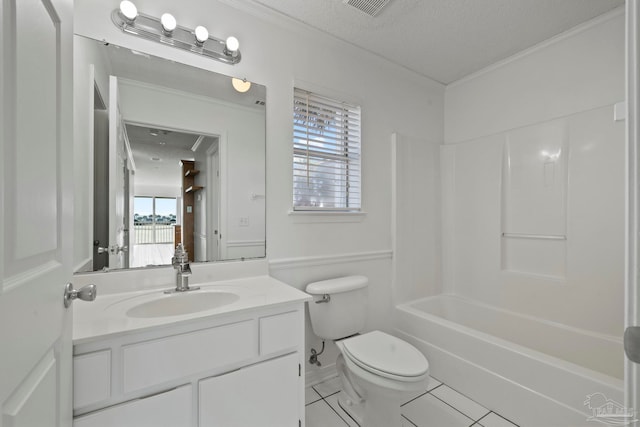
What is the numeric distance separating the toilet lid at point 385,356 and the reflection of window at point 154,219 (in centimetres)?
117

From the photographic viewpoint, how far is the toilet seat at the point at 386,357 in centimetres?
134

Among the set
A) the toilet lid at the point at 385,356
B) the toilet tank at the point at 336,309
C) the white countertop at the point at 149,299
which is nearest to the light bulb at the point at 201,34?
the white countertop at the point at 149,299

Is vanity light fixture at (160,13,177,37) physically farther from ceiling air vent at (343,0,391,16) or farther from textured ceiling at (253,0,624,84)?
ceiling air vent at (343,0,391,16)

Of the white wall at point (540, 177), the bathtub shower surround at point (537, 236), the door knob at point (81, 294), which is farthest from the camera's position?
the white wall at point (540, 177)

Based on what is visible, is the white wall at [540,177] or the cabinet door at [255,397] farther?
the white wall at [540,177]

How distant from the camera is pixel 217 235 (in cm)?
163

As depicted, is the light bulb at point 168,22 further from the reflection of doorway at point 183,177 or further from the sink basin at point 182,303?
the sink basin at point 182,303

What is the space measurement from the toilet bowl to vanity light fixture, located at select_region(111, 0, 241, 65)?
178 centimetres

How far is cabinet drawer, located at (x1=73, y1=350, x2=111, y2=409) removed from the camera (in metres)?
0.86

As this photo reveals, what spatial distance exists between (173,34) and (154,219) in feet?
3.18

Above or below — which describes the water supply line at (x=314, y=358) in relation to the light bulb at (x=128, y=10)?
below

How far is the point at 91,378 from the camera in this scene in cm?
88

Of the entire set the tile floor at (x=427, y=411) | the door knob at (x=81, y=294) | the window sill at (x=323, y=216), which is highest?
the window sill at (x=323, y=216)

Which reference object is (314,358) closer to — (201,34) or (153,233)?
(153,233)
